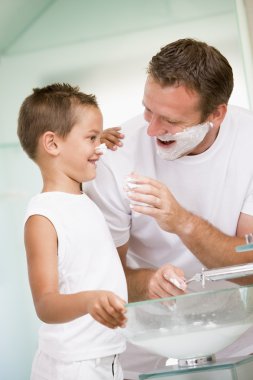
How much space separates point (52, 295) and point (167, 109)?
61 cm

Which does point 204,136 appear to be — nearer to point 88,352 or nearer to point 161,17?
point 88,352

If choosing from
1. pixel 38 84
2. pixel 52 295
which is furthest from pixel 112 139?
pixel 38 84

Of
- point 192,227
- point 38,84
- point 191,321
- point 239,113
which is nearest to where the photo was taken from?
point 191,321

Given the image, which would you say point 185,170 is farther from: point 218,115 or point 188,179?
point 218,115

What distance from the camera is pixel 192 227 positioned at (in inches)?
69.9

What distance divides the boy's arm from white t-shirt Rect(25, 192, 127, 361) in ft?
0.11

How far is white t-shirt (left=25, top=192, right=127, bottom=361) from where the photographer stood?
1479mm

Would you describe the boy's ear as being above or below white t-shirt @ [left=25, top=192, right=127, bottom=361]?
above

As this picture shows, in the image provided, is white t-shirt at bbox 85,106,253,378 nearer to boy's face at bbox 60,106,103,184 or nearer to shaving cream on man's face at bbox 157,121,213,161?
shaving cream on man's face at bbox 157,121,213,161

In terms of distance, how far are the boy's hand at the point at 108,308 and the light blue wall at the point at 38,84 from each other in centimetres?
156

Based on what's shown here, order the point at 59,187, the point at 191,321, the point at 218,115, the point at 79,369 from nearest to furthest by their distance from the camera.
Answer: the point at 191,321 < the point at 79,369 < the point at 59,187 < the point at 218,115

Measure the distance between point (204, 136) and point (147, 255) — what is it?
343 mm

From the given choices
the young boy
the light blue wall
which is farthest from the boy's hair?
the light blue wall

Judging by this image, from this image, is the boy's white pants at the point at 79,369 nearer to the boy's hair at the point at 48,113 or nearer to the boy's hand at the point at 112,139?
the boy's hair at the point at 48,113
